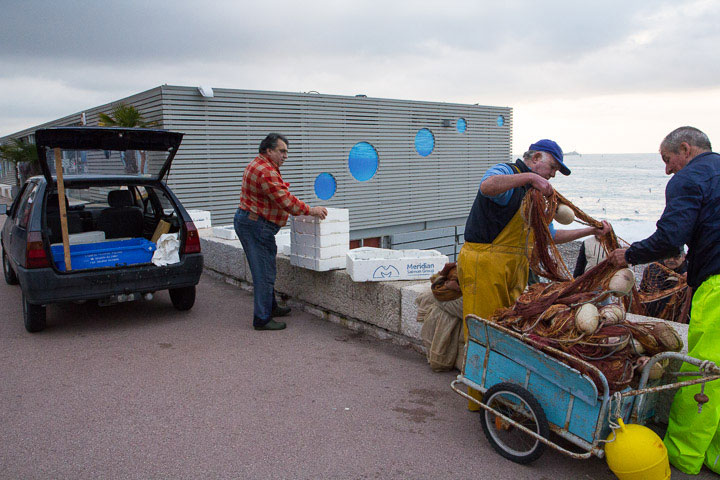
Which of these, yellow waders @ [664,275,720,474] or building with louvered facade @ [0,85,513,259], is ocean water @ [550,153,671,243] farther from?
yellow waders @ [664,275,720,474]

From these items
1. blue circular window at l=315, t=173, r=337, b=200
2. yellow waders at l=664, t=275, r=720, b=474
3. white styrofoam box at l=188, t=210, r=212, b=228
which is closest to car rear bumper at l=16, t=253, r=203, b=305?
white styrofoam box at l=188, t=210, r=212, b=228

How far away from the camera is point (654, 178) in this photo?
81188mm

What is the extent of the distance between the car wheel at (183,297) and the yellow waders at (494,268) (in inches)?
153

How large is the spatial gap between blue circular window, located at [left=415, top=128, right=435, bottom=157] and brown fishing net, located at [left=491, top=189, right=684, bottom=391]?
1537 centimetres

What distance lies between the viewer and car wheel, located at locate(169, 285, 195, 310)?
668 centimetres

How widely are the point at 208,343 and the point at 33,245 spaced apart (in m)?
1.96

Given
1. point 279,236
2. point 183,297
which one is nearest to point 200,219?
point 279,236

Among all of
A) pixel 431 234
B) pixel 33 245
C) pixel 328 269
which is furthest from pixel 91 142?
pixel 431 234

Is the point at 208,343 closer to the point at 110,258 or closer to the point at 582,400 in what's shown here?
the point at 110,258

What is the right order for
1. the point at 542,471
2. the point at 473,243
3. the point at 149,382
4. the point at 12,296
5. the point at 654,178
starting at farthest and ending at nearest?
the point at 654,178
the point at 12,296
the point at 149,382
the point at 473,243
the point at 542,471

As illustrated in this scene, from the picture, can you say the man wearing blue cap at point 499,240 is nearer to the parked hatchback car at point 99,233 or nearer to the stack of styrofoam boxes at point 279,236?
the stack of styrofoam boxes at point 279,236

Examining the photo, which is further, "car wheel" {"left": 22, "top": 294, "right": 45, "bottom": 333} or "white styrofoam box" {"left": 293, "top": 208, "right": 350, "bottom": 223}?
"white styrofoam box" {"left": 293, "top": 208, "right": 350, "bottom": 223}

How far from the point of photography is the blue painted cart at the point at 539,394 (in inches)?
115

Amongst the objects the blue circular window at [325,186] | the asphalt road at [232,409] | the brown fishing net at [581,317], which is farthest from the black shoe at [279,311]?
the blue circular window at [325,186]
